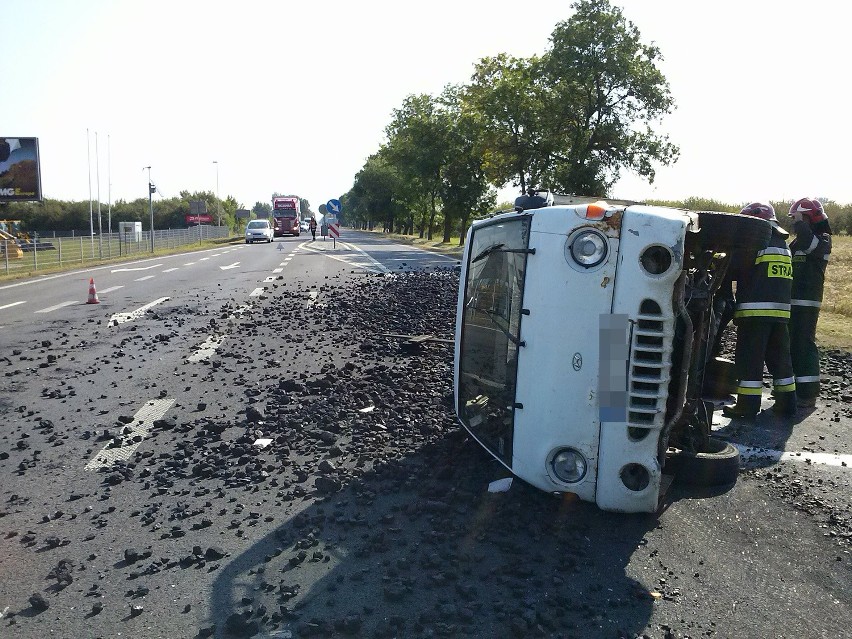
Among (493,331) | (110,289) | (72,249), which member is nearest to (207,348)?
(493,331)

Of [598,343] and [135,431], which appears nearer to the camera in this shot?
[598,343]

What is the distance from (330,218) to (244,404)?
39.8 m

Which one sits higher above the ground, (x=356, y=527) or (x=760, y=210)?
(x=760, y=210)

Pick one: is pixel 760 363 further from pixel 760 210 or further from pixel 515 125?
pixel 515 125

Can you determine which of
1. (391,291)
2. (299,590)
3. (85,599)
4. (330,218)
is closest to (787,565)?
(299,590)

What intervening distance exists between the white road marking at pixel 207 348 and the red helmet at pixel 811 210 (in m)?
6.95

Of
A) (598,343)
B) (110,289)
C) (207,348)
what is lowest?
(110,289)

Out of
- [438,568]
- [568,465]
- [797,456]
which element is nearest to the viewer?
[438,568]

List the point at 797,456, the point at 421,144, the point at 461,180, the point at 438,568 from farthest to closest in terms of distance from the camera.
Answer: the point at 421,144, the point at 461,180, the point at 797,456, the point at 438,568

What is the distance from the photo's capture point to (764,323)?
6.44 m

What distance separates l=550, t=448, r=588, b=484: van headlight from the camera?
4055 mm

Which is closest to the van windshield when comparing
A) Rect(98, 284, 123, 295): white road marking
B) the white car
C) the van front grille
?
the van front grille

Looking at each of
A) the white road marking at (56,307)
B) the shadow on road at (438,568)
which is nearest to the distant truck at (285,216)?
the white road marking at (56,307)

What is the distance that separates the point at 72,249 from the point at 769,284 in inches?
1373
